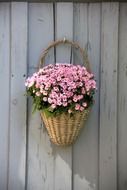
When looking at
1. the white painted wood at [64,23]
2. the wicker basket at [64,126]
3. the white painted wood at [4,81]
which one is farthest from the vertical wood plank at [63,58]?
the white painted wood at [4,81]

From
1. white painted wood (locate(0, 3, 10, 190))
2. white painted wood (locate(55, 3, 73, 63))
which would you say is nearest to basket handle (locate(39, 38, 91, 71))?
white painted wood (locate(55, 3, 73, 63))

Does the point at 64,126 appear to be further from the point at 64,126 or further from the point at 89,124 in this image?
the point at 89,124

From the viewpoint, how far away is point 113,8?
1808mm

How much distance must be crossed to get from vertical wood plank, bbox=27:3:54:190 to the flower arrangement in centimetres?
16

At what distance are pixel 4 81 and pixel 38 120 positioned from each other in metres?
0.26

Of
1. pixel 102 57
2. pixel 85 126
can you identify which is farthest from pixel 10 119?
pixel 102 57

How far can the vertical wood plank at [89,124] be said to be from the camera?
181 cm

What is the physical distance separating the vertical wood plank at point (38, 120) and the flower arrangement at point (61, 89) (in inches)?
6.2

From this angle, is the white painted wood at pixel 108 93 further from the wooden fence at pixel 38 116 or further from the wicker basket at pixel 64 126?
the wicker basket at pixel 64 126

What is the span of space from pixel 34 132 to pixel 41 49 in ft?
1.36

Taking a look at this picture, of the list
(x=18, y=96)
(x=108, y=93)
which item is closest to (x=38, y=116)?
(x=18, y=96)

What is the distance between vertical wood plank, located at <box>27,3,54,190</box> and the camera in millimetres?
1808

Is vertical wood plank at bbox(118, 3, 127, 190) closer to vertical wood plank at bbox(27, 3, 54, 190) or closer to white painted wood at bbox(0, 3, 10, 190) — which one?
vertical wood plank at bbox(27, 3, 54, 190)

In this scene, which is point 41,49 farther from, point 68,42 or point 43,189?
point 43,189
